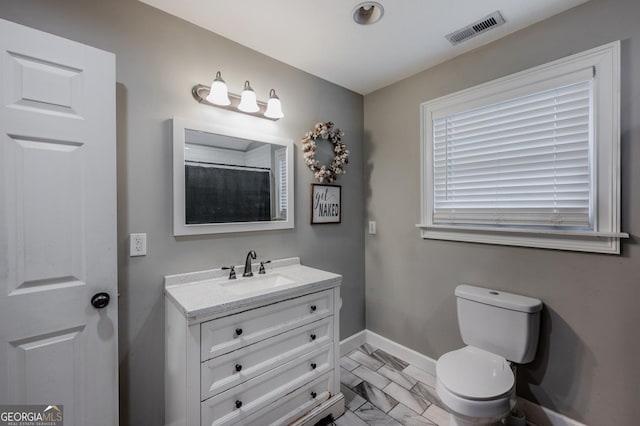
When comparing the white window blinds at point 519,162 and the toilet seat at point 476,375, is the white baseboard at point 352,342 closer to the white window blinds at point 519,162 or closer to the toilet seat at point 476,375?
the toilet seat at point 476,375

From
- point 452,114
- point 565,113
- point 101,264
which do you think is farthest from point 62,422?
point 565,113

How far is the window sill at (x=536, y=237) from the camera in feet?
4.71

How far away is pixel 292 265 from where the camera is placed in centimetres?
211

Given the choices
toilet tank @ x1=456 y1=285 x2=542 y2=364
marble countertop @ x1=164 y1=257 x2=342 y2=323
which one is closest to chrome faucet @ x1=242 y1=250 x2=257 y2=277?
marble countertop @ x1=164 y1=257 x2=342 y2=323

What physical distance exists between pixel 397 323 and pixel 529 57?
2200 mm

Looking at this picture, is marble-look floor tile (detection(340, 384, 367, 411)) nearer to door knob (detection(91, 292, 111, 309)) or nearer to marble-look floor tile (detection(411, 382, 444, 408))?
marble-look floor tile (detection(411, 382, 444, 408))

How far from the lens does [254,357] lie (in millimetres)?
1396

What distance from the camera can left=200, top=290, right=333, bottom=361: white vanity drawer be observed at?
4.12ft

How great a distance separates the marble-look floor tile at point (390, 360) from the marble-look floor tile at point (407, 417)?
461 mm

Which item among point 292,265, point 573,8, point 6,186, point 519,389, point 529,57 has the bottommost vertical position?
point 519,389

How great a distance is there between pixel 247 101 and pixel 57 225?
3.84 feet

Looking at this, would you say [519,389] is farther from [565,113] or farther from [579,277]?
[565,113]

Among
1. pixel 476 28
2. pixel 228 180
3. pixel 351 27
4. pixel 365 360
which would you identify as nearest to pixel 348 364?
pixel 365 360
